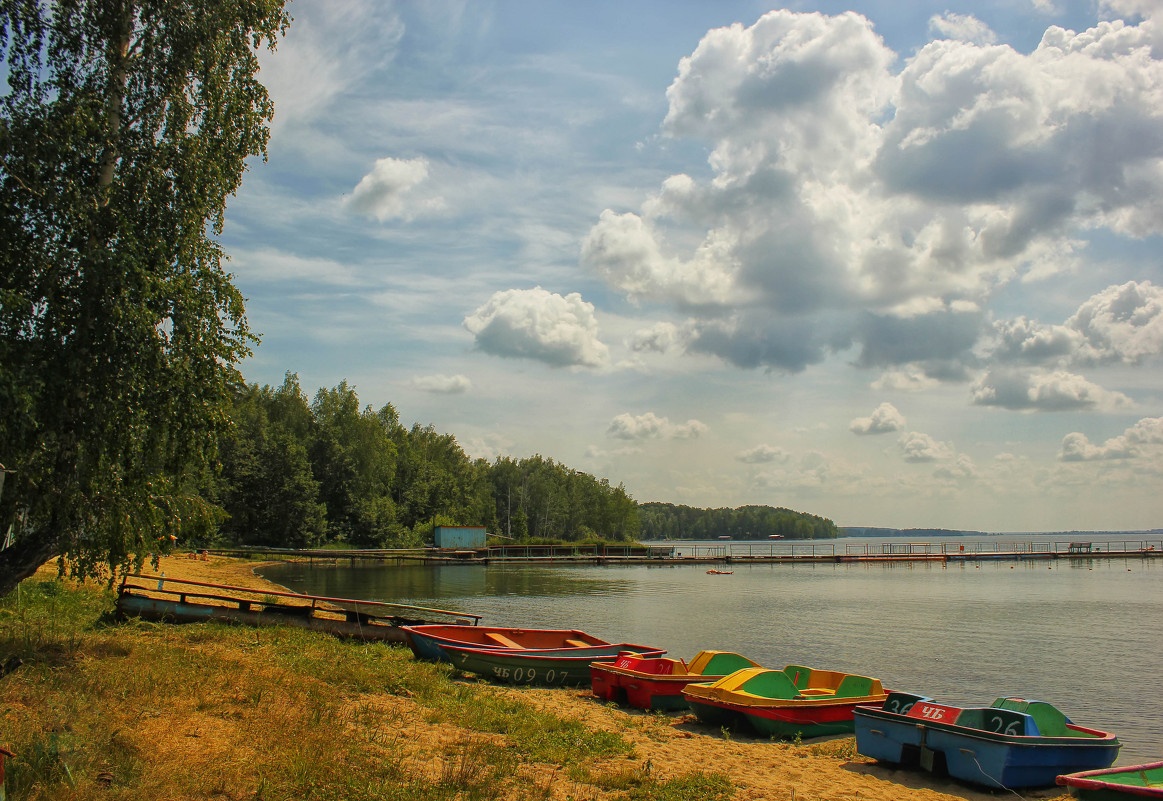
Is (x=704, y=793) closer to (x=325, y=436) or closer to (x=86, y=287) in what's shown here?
(x=86, y=287)

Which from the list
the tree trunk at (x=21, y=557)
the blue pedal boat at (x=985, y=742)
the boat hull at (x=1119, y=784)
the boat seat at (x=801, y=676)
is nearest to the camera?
the boat hull at (x=1119, y=784)

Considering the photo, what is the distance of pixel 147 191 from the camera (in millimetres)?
11648

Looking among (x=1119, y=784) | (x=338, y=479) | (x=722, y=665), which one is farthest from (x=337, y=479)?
(x=1119, y=784)

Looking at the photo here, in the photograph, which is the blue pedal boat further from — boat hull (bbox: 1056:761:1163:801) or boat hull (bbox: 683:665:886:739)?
boat hull (bbox: 1056:761:1163:801)

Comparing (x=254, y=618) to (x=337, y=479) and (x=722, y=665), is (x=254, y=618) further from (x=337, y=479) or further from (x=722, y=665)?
(x=337, y=479)

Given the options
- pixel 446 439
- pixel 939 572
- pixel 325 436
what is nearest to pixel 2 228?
pixel 325 436

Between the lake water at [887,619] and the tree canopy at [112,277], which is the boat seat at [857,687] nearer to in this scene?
the lake water at [887,619]

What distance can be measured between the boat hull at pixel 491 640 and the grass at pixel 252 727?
169cm

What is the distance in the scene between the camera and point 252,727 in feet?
34.1

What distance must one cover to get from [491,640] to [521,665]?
218 cm

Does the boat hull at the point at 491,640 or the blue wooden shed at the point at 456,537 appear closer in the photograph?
the boat hull at the point at 491,640

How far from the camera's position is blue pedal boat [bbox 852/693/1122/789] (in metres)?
12.0

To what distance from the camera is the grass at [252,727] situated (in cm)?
812

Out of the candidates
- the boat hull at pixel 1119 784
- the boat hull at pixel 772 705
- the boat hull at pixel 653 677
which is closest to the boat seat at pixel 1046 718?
the boat hull at pixel 772 705
